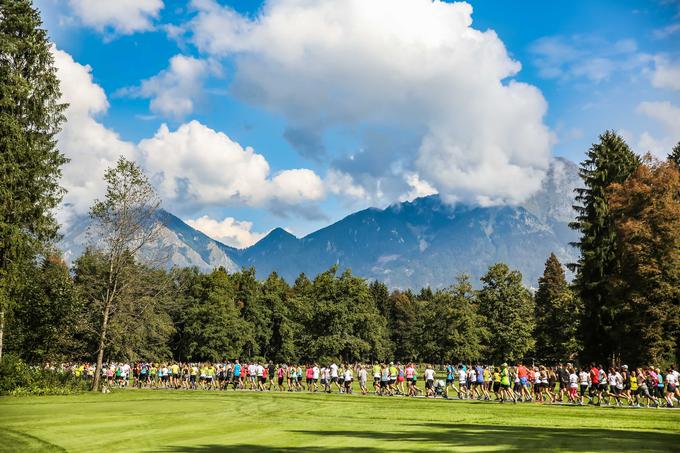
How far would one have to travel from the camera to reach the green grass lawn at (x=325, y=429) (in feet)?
45.9

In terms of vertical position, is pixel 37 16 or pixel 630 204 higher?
pixel 37 16

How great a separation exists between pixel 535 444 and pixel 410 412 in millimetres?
11515

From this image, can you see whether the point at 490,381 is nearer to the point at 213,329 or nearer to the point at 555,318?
the point at 213,329

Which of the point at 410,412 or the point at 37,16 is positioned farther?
the point at 37,16

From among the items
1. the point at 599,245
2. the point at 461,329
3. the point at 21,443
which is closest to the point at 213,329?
the point at 461,329

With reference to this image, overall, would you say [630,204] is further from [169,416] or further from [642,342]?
[169,416]

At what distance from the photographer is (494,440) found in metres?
14.7

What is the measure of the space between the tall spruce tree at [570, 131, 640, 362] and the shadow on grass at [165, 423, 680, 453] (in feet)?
101

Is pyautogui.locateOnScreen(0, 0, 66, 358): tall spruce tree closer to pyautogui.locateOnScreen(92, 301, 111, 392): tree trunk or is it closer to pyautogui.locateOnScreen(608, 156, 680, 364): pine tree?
pyautogui.locateOnScreen(92, 301, 111, 392): tree trunk

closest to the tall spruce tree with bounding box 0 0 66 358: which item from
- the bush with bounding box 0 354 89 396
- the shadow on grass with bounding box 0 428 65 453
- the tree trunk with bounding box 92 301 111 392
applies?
the bush with bounding box 0 354 89 396

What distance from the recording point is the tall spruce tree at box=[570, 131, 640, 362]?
47344 mm

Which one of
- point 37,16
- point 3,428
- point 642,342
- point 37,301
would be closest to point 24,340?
point 37,301

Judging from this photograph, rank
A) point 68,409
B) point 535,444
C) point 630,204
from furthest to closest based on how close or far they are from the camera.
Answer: point 630,204 < point 68,409 < point 535,444

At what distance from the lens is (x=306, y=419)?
2181cm
